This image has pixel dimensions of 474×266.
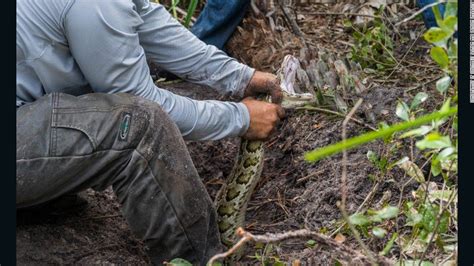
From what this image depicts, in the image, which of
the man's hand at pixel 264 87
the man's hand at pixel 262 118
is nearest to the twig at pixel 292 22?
the man's hand at pixel 264 87

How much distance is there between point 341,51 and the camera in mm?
5578

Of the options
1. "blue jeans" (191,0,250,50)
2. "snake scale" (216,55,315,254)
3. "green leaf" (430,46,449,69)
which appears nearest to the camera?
"green leaf" (430,46,449,69)

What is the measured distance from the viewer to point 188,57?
4.18m

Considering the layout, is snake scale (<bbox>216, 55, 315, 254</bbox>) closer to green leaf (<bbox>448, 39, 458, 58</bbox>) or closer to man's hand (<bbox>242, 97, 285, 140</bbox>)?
man's hand (<bbox>242, 97, 285, 140</bbox>)

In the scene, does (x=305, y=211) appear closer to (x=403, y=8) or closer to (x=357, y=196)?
(x=357, y=196)

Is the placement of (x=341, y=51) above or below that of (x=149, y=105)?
below

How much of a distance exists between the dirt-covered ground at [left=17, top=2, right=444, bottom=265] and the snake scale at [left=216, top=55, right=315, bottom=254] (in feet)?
0.45

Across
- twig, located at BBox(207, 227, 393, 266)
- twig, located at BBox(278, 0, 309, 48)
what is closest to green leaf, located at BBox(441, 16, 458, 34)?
twig, located at BBox(207, 227, 393, 266)

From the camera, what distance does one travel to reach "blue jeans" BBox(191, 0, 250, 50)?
5.52 metres

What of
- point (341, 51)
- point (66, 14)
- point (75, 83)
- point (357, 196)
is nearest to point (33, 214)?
point (75, 83)

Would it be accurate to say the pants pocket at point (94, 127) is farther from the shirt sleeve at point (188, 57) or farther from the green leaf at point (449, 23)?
the green leaf at point (449, 23)

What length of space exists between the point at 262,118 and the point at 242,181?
0.52 meters

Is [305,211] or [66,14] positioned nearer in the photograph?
[66,14]

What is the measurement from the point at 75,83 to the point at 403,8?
2.87 m
